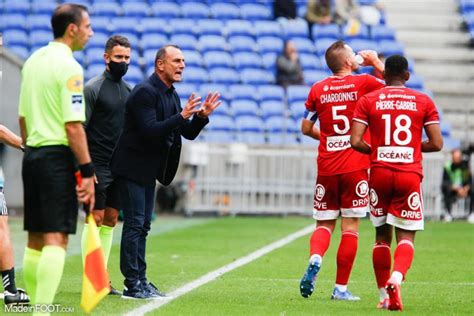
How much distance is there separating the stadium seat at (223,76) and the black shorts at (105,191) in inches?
650

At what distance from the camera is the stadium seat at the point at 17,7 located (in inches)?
1168

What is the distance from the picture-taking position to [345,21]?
28859 millimetres

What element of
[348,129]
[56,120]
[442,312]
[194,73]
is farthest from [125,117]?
[194,73]

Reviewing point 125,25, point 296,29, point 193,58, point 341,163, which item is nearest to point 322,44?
point 296,29

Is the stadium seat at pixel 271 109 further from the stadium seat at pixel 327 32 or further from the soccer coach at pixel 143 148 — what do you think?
the soccer coach at pixel 143 148

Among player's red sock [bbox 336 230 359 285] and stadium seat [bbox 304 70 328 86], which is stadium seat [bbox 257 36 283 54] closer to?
stadium seat [bbox 304 70 328 86]

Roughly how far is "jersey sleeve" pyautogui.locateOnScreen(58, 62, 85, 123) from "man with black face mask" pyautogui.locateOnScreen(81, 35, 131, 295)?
286 centimetres

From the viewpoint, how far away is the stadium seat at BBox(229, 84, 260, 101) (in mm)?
25845

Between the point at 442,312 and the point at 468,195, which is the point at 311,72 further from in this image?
the point at 442,312

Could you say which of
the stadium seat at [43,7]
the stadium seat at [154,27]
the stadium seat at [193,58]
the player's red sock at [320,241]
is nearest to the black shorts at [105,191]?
the player's red sock at [320,241]

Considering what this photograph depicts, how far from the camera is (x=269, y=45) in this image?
91.0 ft

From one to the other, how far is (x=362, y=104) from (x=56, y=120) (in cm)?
280

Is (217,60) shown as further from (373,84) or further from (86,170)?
(86,170)

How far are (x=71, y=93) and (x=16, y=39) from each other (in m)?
21.8
